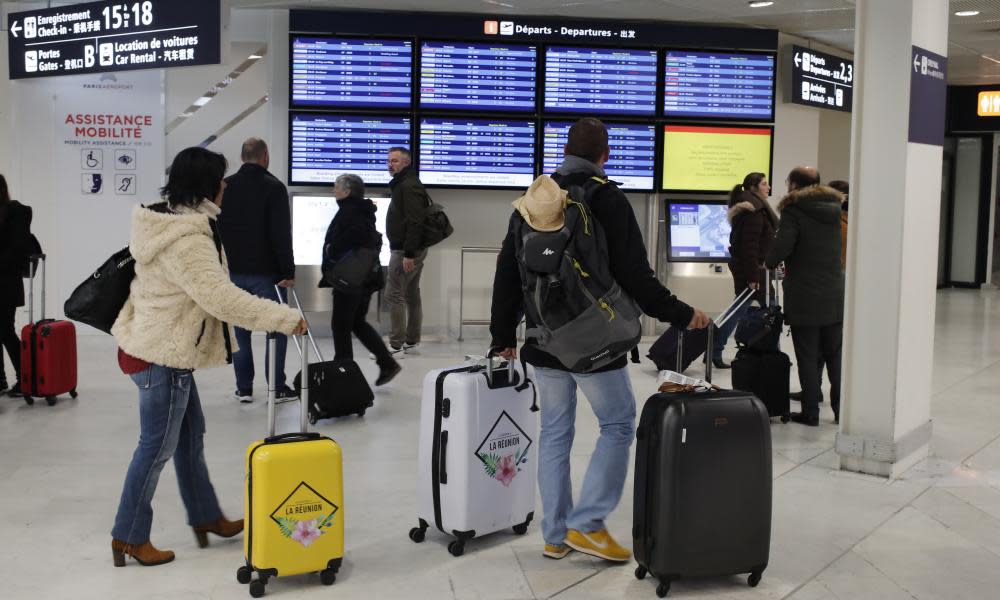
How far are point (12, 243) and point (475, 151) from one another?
4.07 m

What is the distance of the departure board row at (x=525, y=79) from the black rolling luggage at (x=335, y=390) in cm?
356

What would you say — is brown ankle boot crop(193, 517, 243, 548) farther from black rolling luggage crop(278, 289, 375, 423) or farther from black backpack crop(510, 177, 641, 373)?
black rolling luggage crop(278, 289, 375, 423)

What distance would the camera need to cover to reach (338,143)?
9.03m

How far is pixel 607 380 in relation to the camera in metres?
3.54

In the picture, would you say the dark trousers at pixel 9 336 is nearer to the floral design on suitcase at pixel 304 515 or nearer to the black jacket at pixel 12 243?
the black jacket at pixel 12 243

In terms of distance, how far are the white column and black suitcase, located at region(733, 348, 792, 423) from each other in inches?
41.1

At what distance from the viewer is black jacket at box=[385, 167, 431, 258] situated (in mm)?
8414

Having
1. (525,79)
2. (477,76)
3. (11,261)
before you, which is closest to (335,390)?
(11,261)

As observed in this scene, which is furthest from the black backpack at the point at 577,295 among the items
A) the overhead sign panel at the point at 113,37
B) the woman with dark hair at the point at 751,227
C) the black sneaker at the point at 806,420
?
the woman with dark hair at the point at 751,227

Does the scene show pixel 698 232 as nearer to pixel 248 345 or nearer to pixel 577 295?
pixel 248 345

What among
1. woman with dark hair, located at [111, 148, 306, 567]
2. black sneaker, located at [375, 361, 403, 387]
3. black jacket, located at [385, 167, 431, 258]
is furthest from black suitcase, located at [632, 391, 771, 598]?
black jacket, located at [385, 167, 431, 258]

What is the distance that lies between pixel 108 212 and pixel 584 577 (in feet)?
23.2

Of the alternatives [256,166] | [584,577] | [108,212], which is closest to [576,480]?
[584,577]

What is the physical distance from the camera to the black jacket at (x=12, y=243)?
629 centimetres
